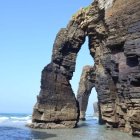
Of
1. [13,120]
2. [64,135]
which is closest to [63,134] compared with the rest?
[64,135]

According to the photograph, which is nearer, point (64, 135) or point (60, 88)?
point (64, 135)

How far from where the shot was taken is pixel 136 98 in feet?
113

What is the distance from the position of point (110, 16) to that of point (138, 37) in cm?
771

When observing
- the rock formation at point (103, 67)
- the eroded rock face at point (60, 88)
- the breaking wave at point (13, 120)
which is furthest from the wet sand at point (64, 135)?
the breaking wave at point (13, 120)

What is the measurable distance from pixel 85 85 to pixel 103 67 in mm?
30192

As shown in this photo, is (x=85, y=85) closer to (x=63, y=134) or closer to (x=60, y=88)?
(x=60, y=88)

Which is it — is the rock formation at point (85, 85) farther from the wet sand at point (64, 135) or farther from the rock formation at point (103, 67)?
the wet sand at point (64, 135)

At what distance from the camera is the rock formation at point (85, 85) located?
259 feet

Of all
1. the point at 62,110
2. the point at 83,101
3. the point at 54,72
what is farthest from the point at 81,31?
the point at 83,101

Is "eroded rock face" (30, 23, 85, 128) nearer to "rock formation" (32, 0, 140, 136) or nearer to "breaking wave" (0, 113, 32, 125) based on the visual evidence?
"rock formation" (32, 0, 140, 136)

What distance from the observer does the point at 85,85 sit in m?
80.9

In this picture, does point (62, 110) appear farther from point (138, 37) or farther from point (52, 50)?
point (138, 37)

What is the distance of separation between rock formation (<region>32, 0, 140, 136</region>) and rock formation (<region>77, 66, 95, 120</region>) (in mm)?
21618

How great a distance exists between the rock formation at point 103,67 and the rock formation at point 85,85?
2162 centimetres
